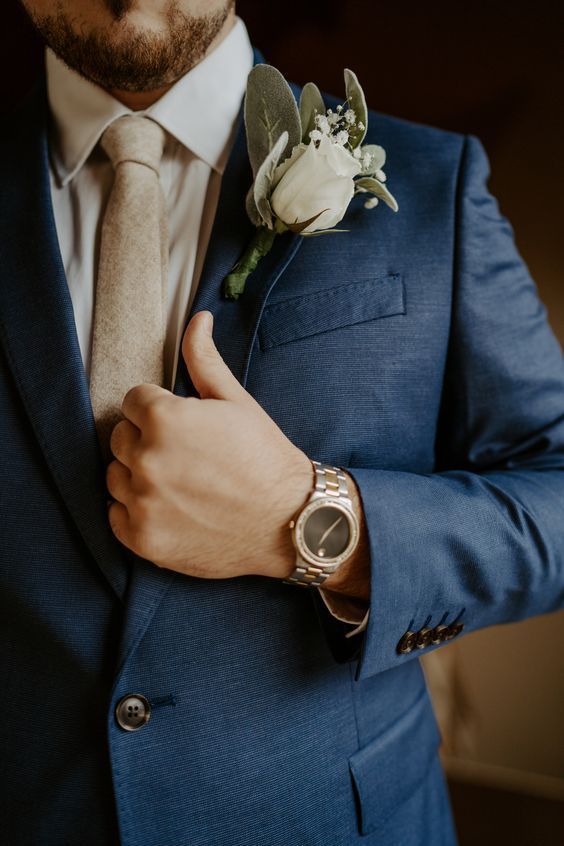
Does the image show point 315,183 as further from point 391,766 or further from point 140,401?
point 391,766

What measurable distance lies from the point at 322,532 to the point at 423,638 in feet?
0.77

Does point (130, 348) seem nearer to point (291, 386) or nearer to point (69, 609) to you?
point (291, 386)

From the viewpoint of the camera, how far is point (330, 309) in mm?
906

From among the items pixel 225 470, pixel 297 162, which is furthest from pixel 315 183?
pixel 225 470

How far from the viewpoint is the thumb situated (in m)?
0.80

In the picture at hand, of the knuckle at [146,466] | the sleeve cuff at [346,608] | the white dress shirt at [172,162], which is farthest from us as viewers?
the white dress shirt at [172,162]

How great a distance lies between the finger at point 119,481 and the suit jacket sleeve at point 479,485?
0.30 meters

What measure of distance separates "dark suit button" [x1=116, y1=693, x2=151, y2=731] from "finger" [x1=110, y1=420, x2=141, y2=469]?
0.30 meters

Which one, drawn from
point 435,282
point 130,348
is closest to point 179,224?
point 130,348

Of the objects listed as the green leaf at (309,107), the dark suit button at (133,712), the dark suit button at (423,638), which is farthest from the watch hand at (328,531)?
the green leaf at (309,107)

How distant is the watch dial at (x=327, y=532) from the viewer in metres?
0.79

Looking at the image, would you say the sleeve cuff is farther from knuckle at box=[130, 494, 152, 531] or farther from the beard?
the beard

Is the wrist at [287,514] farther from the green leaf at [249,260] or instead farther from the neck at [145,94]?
the neck at [145,94]

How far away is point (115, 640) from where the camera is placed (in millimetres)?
845
